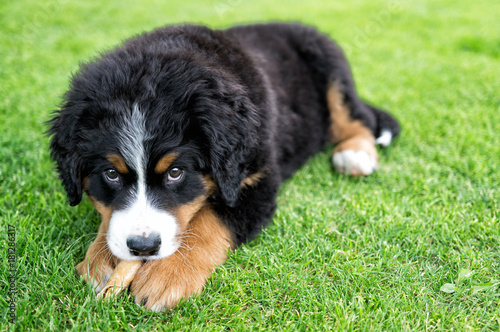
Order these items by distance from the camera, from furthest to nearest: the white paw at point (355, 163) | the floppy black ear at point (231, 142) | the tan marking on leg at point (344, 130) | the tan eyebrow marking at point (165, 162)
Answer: the tan marking on leg at point (344, 130) < the white paw at point (355, 163) < the floppy black ear at point (231, 142) < the tan eyebrow marking at point (165, 162)

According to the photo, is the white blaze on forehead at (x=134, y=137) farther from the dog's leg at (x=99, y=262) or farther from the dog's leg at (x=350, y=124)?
the dog's leg at (x=350, y=124)

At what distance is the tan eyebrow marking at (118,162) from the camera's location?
1.87 m

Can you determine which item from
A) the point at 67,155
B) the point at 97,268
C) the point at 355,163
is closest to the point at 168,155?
the point at 67,155

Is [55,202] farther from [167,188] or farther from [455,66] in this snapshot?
[455,66]

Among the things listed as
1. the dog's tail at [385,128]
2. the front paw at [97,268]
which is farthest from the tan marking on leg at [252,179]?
the dog's tail at [385,128]

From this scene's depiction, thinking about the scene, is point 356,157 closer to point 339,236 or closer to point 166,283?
point 339,236

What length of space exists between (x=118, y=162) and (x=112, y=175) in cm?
11

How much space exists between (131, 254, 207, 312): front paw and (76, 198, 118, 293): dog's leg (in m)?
0.15

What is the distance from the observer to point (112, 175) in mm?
1958

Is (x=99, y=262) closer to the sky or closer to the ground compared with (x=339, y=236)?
closer to the sky

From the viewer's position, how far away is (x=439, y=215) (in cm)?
246

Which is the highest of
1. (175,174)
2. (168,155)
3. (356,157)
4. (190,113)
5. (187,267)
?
(190,113)

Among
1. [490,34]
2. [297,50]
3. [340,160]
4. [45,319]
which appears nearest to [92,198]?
[45,319]

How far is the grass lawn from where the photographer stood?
5.81 ft
